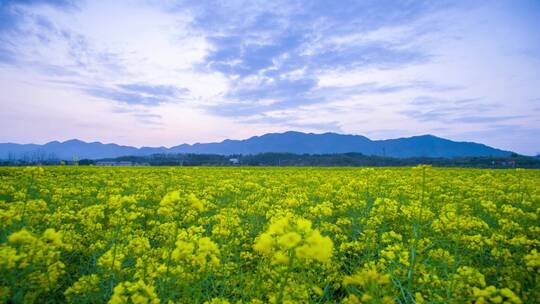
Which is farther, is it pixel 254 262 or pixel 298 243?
pixel 254 262

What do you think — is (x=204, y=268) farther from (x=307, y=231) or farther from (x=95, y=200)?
(x=95, y=200)

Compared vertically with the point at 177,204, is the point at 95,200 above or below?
below

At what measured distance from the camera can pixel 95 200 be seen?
846 cm

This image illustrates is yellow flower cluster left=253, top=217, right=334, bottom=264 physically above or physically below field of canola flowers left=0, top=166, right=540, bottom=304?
above

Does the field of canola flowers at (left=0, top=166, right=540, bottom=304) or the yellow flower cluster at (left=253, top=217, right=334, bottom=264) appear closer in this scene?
the yellow flower cluster at (left=253, top=217, right=334, bottom=264)

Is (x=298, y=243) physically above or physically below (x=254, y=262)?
above

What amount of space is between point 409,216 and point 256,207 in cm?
334

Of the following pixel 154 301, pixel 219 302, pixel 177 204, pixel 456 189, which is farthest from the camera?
pixel 456 189

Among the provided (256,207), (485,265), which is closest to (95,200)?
(256,207)

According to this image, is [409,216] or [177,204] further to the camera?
[409,216]

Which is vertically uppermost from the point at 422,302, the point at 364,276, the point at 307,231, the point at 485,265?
the point at 307,231

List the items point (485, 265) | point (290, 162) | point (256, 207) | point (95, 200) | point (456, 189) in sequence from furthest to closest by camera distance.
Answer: point (290, 162) → point (456, 189) → point (95, 200) → point (256, 207) → point (485, 265)

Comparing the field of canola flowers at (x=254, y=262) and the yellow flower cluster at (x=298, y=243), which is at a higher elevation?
the yellow flower cluster at (x=298, y=243)

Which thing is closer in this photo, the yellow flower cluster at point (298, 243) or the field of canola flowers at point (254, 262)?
the yellow flower cluster at point (298, 243)
